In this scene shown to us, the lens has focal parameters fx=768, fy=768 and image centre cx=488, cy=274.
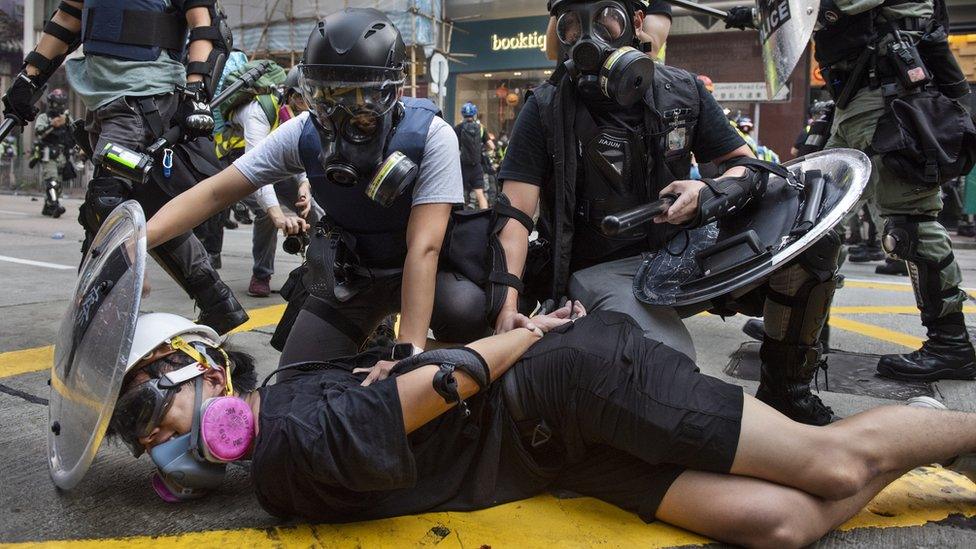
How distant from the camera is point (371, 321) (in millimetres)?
2793

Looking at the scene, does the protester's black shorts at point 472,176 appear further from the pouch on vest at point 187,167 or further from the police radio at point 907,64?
the police radio at point 907,64

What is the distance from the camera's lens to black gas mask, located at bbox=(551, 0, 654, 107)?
2336mm

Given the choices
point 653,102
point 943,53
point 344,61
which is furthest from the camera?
point 943,53

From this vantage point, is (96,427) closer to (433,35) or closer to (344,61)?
(344,61)

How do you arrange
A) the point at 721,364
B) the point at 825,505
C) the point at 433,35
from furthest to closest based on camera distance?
the point at 433,35, the point at 721,364, the point at 825,505

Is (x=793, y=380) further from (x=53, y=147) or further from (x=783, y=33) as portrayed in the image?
(x=53, y=147)

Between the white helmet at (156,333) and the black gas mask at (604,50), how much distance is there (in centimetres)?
139

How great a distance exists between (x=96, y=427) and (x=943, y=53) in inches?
132

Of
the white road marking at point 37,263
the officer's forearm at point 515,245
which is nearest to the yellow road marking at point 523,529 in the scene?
the officer's forearm at point 515,245

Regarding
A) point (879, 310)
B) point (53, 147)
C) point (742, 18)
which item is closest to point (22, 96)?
point (742, 18)

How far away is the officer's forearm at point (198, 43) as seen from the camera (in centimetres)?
343

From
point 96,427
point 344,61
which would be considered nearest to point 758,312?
point 344,61

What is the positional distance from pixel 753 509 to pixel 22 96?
364 cm

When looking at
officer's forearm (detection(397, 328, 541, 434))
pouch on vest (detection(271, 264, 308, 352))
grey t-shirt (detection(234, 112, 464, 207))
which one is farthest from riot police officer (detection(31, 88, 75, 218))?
officer's forearm (detection(397, 328, 541, 434))
